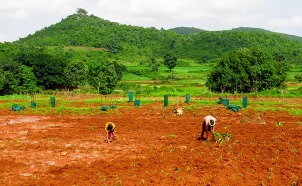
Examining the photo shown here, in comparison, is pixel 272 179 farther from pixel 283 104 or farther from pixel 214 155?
pixel 283 104

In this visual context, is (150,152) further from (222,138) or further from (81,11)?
(81,11)

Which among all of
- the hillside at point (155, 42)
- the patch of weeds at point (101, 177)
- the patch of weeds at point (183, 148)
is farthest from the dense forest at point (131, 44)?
the patch of weeds at point (101, 177)

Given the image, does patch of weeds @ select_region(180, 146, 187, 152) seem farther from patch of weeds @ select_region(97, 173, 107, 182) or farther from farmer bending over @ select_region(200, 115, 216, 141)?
patch of weeds @ select_region(97, 173, 107, 182)

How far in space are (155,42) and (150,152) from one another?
4498 inches

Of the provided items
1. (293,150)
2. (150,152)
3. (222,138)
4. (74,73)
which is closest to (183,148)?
(150,152)

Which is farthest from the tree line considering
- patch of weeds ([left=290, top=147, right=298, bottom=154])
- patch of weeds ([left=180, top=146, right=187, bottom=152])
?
patch of weeds ([left=290, top=147, right=298, bottom=154])

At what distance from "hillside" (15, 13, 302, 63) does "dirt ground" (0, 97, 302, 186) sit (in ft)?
276

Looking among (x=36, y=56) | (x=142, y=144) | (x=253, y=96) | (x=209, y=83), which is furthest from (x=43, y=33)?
(x=142, y=144)

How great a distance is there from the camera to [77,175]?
12961 mm

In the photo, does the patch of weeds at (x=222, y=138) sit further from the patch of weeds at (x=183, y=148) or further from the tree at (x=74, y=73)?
the tree at (x=74, y=73)

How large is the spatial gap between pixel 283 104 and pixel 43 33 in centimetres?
12038

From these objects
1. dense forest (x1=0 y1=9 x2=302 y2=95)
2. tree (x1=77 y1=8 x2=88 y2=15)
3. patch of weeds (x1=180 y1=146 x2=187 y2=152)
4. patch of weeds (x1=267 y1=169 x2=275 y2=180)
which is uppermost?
tree (x1=77 y1=8 x2=88 y2=15)

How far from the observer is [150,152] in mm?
16297

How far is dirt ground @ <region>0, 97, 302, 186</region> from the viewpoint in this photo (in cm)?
1263
